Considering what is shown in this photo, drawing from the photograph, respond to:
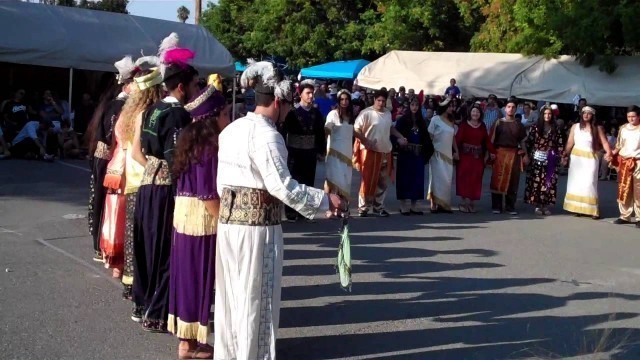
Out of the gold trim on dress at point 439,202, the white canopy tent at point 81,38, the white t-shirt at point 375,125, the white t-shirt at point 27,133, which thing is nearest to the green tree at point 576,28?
the white canopy tent at point 81,38

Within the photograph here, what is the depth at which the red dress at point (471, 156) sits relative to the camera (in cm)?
1298

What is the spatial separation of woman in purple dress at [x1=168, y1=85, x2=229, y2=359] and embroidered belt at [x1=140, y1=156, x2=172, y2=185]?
0.40 meters

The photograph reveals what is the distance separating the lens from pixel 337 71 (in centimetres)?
2914

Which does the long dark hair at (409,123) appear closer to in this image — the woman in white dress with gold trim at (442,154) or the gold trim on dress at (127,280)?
the woman in white dress with gold trim at (442,154)

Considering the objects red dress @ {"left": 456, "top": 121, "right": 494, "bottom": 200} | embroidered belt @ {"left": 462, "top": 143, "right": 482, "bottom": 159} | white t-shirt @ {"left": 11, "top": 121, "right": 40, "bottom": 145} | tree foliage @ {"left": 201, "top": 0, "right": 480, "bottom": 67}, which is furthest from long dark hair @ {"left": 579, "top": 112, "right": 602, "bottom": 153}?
tree foliage @ {"left": 201, "top": 0, "right": 480, "bottom": 67}

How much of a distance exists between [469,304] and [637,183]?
6.32m

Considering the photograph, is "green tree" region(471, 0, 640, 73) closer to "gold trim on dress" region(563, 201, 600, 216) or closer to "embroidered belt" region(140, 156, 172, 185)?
"gold trim on dress" region(563, 201, 600, 216)

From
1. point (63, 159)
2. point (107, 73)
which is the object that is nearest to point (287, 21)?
point (107, 73)

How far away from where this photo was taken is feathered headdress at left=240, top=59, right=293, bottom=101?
491cm

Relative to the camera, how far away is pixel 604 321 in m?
7.07

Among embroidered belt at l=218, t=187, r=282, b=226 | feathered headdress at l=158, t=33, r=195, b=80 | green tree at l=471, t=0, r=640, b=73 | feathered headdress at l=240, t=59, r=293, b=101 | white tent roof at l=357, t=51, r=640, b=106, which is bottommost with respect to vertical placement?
embroidered belt at l=218, t=187, r=282, b=226

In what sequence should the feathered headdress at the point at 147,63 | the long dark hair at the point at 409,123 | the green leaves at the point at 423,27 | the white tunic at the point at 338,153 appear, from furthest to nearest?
1. the green leaves at the point at 423,27
2. the long dark hair at the point at 409,123
3. the white tunic at the point at 338,153
4. the feathered headdress at the point at 147,63

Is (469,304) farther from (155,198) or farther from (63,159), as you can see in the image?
(63,159)

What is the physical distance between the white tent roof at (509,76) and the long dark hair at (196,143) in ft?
59.7
